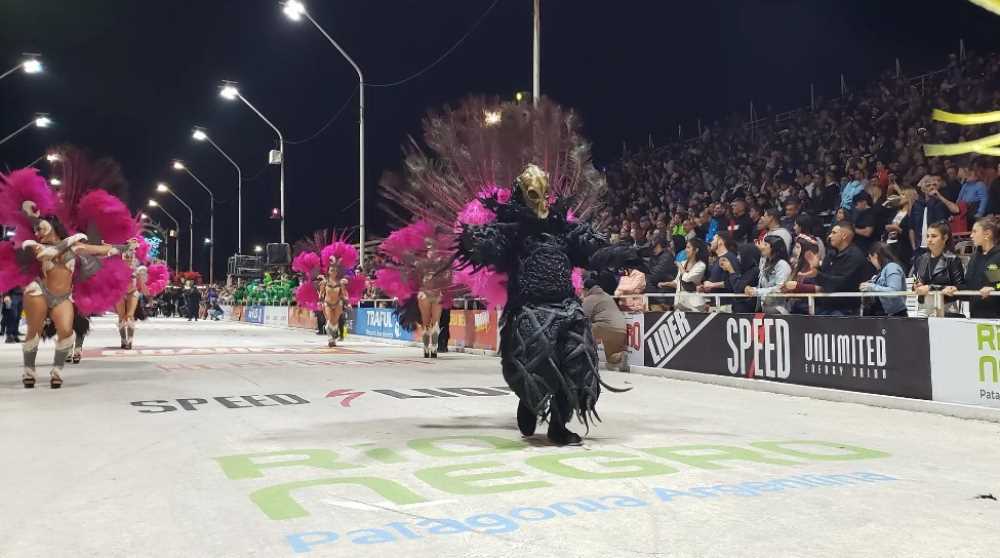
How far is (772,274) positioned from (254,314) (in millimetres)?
40641

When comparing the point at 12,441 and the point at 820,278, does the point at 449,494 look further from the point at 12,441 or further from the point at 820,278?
the point at 820,278

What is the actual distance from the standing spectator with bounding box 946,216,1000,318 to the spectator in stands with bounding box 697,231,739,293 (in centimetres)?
423

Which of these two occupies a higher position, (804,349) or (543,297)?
(543,297)

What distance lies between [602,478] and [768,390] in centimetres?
643

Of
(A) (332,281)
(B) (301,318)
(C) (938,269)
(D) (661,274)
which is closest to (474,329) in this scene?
(A) (332,281)

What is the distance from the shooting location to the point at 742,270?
1304 centimetres

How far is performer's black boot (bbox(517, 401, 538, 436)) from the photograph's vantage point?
22.9ft

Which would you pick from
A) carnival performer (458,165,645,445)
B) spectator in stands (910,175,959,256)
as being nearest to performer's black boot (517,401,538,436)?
carnival performer (458,165,645,445)

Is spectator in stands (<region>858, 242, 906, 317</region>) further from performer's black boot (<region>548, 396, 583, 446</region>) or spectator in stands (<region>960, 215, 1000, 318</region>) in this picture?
performer's black boot (<region>548, 396, 583, 446</region>)

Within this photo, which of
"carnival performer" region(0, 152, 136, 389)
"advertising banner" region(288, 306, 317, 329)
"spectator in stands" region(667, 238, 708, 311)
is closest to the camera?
"carnival performer" region(0, 152, 136, 389)

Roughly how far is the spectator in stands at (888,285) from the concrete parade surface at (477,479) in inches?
54.6

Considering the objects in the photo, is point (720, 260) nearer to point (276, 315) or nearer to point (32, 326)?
point (32, 326)

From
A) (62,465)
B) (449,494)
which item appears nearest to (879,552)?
(449,494)

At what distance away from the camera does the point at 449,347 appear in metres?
21.6
